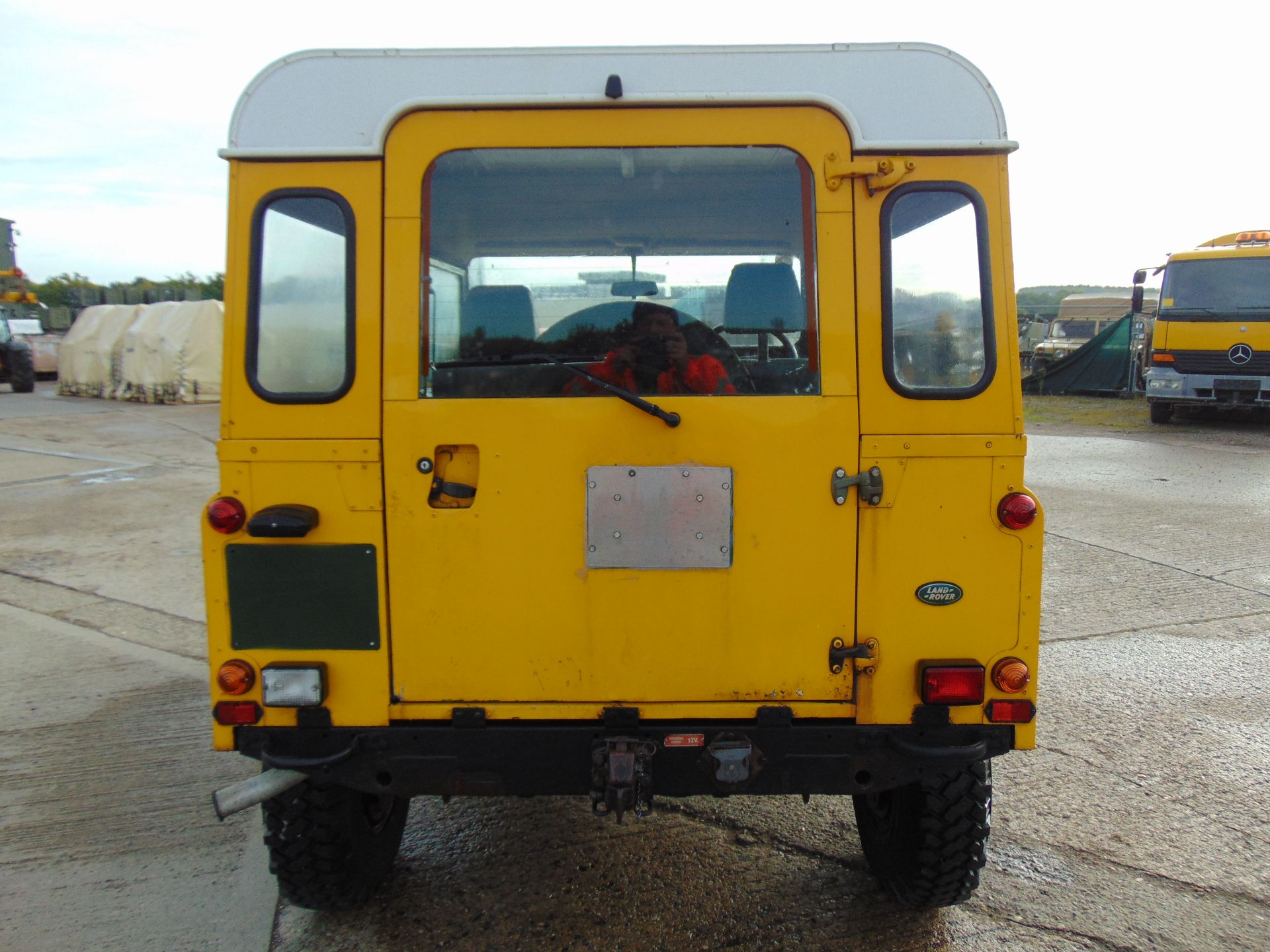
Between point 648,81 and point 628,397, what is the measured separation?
0.85 meters

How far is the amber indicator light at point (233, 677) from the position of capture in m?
2.66

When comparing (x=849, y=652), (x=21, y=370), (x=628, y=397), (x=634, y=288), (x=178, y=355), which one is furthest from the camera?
(x=21, y=370)

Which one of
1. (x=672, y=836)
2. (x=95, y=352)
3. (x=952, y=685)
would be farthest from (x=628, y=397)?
(x=95, y=352)

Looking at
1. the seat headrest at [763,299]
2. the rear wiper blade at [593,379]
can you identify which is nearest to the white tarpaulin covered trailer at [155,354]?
the rear wiper blade at [593,379]

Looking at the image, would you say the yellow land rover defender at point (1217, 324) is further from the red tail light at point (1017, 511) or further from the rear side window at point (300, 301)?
the rear side window at point (300, 301)

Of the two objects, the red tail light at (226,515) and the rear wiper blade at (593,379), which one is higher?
the rear wiper blade at (593,379)

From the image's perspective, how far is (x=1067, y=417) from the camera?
17469 mm

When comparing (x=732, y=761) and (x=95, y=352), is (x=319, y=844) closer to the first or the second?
(x=732, y=761)

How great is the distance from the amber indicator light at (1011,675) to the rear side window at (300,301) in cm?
197

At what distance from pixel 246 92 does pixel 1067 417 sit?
685 inches

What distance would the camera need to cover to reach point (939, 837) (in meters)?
2.86

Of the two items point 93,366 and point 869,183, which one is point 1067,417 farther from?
point 93,366

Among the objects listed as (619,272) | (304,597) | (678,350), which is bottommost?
(304,597)

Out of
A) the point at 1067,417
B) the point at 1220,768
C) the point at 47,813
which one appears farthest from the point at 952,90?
the point at 1067,417
